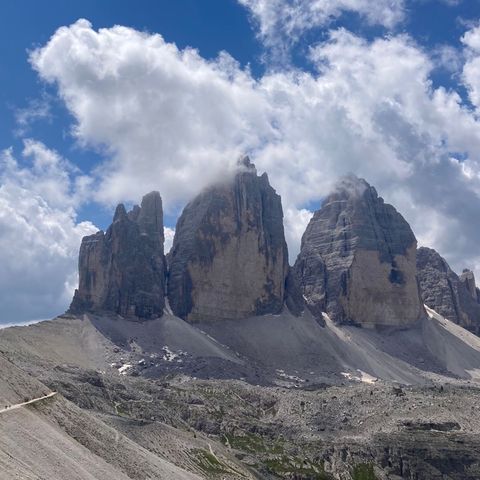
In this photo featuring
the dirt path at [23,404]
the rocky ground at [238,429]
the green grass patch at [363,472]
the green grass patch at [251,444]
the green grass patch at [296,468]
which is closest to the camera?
the dirt path at [23,404]

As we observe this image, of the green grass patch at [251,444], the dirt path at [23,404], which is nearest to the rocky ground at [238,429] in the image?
the green grass patch at [251,444]

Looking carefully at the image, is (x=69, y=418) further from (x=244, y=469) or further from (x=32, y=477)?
(x=244, y=469)

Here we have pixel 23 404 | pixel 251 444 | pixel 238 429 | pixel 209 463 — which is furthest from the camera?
pixel 238 429

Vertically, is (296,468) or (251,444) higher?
(251,444)

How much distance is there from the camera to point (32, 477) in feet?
207

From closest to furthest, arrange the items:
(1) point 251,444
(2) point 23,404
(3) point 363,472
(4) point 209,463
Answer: (2) point 23,404 → (4) point 209,463 → (3) point 363,472 → (1) point 251,444

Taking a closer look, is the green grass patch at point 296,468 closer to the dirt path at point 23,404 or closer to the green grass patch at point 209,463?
the green grass patch at point 209,463

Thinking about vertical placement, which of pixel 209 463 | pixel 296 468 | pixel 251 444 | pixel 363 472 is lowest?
pixel 209 463

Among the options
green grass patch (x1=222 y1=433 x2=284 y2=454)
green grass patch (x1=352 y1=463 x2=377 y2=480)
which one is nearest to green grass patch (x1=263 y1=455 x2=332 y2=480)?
green grass patch (x1=222 y1=433 x2=284 y2=454)

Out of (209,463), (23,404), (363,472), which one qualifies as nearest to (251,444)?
(363,472)

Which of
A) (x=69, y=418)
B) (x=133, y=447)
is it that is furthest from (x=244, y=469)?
(x=69, y=418)

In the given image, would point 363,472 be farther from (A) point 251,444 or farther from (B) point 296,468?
(A) point 251,444

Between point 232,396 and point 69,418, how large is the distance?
370 ft

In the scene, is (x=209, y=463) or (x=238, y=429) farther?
(x=238, y=429)
